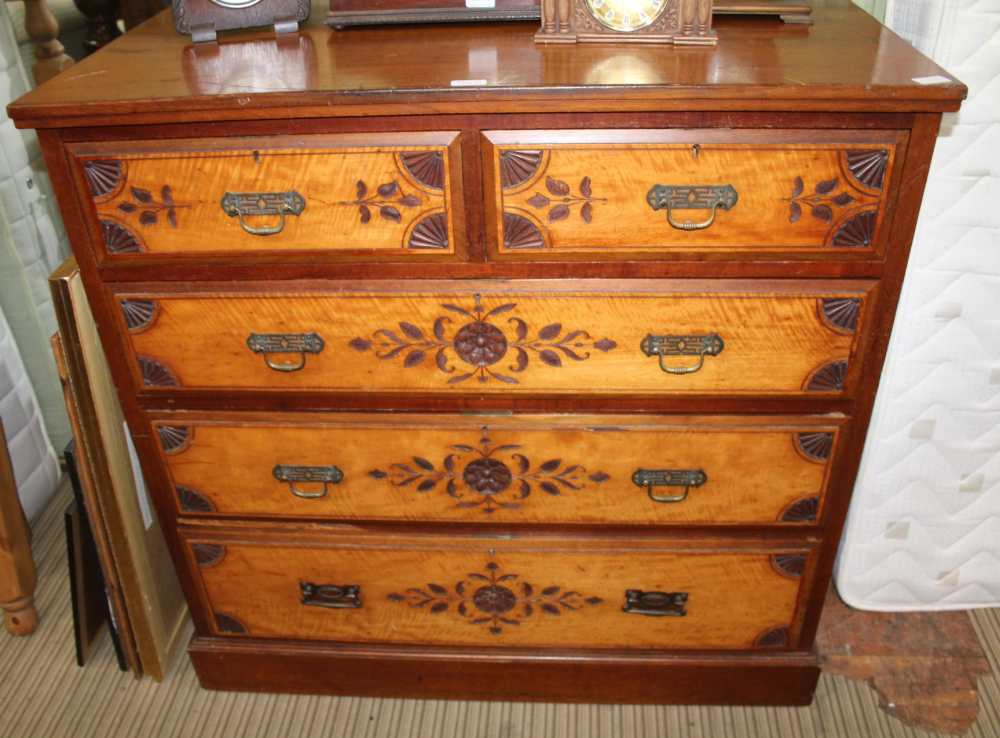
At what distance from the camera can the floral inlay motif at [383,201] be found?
119 cm

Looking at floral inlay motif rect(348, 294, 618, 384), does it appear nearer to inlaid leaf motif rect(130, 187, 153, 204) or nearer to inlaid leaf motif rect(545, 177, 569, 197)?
inlaid leaf motif rect(545, 177, 569, 197)

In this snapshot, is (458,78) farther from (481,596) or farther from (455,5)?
(481,596)

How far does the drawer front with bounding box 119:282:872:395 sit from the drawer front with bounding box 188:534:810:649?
0.32 metres

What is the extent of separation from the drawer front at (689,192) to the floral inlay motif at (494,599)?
2.05 feet

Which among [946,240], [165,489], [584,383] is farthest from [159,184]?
[946,240]

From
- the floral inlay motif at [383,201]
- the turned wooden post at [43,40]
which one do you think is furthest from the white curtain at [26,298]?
the floral inlay motif at [383,201]

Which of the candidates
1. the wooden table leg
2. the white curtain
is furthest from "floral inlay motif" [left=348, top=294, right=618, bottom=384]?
the white curtain

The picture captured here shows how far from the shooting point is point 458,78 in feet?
3.80

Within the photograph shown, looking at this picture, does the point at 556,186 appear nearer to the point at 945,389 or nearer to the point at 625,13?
the point at 625,13

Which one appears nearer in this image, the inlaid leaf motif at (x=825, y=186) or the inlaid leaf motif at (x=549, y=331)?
the inlaid leaf motif at (x=825, y=186)

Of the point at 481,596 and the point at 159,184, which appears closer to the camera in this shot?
the point at 159,184

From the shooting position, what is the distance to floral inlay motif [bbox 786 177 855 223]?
1158 mm

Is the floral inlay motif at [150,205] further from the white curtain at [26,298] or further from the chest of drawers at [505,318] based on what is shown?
the white curtain at [26,298]

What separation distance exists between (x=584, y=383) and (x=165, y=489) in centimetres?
71
